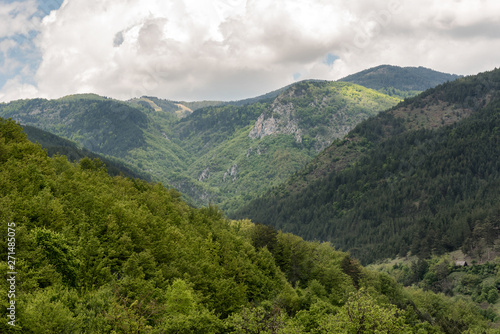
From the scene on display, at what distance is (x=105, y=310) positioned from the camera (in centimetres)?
4269

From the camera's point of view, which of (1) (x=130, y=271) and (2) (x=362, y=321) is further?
(1) (x=130, y=271)

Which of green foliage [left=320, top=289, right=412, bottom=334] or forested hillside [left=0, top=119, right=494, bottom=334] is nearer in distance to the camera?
forested hillside [left=0, top=119, right=494, bottom=334]

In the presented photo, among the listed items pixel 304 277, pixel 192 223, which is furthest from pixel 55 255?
pixel 304 277

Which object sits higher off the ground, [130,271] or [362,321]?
[130,271]

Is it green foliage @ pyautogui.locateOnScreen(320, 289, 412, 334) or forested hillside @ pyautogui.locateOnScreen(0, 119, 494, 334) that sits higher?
forested hillside @ pyautogui.locateOnScreen(0, 119, 494, 334)

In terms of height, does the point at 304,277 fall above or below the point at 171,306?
below

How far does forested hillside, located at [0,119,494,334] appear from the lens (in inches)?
1641

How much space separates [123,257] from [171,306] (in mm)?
16469

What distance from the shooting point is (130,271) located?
58.9 meters

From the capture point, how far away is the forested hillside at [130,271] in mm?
41688

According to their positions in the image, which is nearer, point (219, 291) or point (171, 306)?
point (171, 306)

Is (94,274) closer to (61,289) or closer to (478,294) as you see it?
(61,289)

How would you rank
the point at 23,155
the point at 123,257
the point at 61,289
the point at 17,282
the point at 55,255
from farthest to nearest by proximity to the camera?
the point at 23,155 < the point at 123,257 < the point at 55,255 < the point at 61,289 < the point at 17,282

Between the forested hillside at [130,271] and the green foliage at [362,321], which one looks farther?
the green foliage at [362,321]
